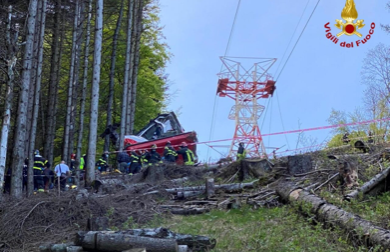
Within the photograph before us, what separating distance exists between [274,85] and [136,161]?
11601 mm

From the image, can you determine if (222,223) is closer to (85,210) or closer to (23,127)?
(85,210)

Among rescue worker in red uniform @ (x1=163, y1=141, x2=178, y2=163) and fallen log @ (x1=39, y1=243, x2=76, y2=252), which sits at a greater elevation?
rescue worker in red uniform @ (x1=163, y1=141, x2=178, y2=163)

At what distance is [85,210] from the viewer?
11875mm

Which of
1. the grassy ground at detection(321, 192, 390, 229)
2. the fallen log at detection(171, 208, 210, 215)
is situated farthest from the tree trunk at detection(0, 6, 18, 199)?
the grassy ground at detection(321, 192, 390, 229)

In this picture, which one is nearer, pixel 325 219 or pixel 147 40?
pixel 325 219

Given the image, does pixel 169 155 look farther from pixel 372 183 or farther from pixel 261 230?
pixel 261 230

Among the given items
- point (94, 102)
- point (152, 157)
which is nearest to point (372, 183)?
point (152, 157)

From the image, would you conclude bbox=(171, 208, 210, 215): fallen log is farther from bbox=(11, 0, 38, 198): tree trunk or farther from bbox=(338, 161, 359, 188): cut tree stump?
bbox=(11, 0, 38, 198): tree trunk

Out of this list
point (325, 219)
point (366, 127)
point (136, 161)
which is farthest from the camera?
point (366, 127)

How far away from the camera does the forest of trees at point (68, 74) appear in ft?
51.6

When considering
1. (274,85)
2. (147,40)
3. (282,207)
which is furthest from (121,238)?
(147,40)

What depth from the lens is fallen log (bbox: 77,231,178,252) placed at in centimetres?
831

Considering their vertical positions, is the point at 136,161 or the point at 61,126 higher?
the point at 61,126

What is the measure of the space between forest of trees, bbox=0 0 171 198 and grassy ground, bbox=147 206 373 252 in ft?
17.7
